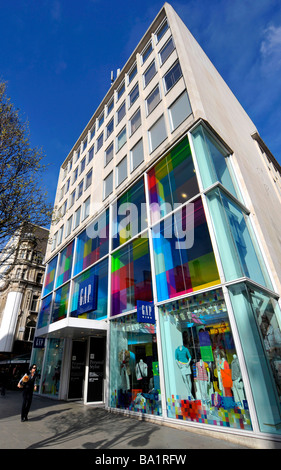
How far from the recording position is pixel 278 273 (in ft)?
30.3

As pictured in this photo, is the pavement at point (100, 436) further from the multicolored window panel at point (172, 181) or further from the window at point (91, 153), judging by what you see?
the window at point (91, 153)

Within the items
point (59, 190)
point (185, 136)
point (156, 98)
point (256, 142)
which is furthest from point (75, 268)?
point (256, 142)

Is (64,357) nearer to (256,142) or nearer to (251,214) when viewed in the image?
(251,214)

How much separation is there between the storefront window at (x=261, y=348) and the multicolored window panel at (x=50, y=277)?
54.8 feet

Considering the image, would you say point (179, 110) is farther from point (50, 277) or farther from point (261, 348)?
point (50, 277)

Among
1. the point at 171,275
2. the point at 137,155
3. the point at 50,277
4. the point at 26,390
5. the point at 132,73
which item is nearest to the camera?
the point at 26,390

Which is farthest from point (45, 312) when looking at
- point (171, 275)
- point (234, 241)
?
→ point (234, 241)

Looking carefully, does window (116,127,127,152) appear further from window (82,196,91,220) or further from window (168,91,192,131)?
window (168,91,192,131)

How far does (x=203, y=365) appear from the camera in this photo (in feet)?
23.7

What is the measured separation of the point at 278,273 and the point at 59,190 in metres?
25.2

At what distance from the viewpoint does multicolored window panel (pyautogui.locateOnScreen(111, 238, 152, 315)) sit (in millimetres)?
10648

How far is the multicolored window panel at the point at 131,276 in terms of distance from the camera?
34.9 ft

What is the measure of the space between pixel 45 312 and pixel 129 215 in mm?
12198

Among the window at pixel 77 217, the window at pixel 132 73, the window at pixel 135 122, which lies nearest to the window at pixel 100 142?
the window at pixel 135 122
